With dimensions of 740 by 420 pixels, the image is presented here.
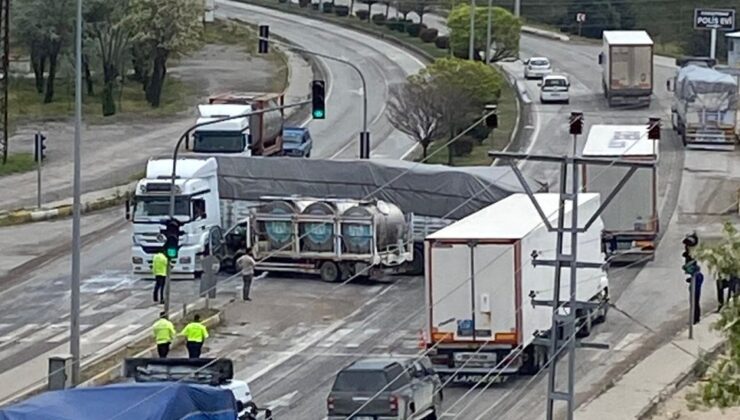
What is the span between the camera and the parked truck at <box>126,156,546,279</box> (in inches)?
1752

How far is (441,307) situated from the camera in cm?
3456

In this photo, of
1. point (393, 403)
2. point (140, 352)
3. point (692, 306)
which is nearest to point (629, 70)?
point (692, 306)

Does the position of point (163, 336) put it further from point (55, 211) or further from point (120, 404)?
point (55, 211)

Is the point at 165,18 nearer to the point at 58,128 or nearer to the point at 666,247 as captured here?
the point at 58,128

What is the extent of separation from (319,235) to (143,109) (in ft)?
118

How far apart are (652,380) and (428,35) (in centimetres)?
6660

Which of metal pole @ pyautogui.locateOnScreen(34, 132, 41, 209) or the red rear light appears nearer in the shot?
the red rear light

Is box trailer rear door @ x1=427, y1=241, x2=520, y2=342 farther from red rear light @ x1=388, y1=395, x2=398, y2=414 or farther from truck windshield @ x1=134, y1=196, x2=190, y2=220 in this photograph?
truck windshield @ x1=134, y1=196, x2=190, y2=220

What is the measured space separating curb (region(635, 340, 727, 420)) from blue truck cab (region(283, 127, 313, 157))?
28514mm

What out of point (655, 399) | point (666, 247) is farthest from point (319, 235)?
point (655, 399)

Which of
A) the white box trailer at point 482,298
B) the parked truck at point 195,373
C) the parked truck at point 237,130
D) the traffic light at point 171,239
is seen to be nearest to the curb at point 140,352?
the traffic light at point 171,239

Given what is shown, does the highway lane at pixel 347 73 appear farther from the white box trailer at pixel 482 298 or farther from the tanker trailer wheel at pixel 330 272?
the white box trailer at pixel 482 298

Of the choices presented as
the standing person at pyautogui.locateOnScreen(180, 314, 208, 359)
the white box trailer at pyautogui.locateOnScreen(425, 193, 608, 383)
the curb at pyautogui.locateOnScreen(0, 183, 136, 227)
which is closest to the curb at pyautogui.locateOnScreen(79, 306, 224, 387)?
the standing person at pyautogui.locateOnScreen(180, 314, 208, 359)

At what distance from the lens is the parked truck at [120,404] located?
22.7m
